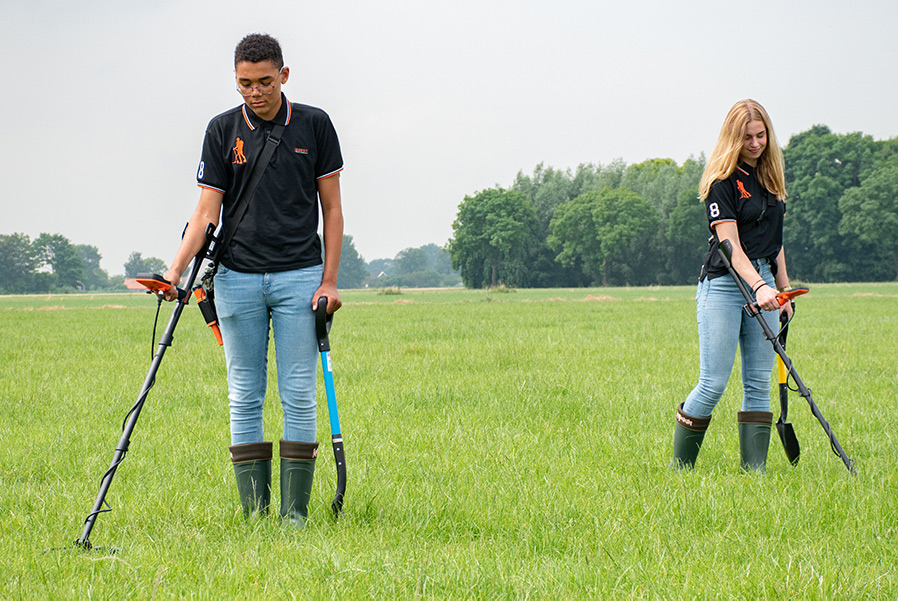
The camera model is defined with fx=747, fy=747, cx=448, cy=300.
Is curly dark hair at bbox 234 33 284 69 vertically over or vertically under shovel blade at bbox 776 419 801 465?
over

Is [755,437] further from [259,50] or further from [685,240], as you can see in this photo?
[685,240]

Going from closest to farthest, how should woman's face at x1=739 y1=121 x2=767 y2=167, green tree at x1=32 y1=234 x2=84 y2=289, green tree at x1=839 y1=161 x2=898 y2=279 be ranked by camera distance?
woman's face at x1=739 y1=121 x2=767 y2=167 < green tree at x1=839 y1=161 x2=898 y2=279 < green tree at x1=32 y1=234 x2=84 y2=289

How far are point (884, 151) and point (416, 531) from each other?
311 feet

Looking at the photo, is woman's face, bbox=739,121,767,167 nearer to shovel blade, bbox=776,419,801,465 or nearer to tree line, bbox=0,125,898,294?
shovel blade, bbox=776,419,801,465

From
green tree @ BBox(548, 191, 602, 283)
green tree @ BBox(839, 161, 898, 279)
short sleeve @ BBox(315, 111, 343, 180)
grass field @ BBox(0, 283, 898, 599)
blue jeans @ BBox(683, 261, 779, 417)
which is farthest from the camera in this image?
green tree @ BBox(548, 191, 602, 283)

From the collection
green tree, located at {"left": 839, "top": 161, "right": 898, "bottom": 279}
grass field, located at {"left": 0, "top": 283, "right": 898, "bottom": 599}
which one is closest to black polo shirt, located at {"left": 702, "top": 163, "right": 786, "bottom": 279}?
grass field, located at {"left": 0, "top": 283, "right": 898, "bottom": 599}

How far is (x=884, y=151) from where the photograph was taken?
3278 inches

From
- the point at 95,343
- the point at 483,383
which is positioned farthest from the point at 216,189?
the point at 95,343

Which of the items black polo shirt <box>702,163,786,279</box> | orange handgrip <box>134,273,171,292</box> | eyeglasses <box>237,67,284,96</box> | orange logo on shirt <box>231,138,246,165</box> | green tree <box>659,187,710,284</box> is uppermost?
green tree <box>659,187,710,284</box>

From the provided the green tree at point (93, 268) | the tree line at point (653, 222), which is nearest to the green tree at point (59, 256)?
the green tree at point (93, 268)

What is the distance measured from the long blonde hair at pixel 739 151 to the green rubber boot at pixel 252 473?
3.22 meters

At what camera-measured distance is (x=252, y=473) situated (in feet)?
13.6

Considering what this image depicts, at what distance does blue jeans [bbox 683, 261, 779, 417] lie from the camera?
4.93 m

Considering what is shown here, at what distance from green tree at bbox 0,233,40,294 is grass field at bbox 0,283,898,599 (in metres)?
136
